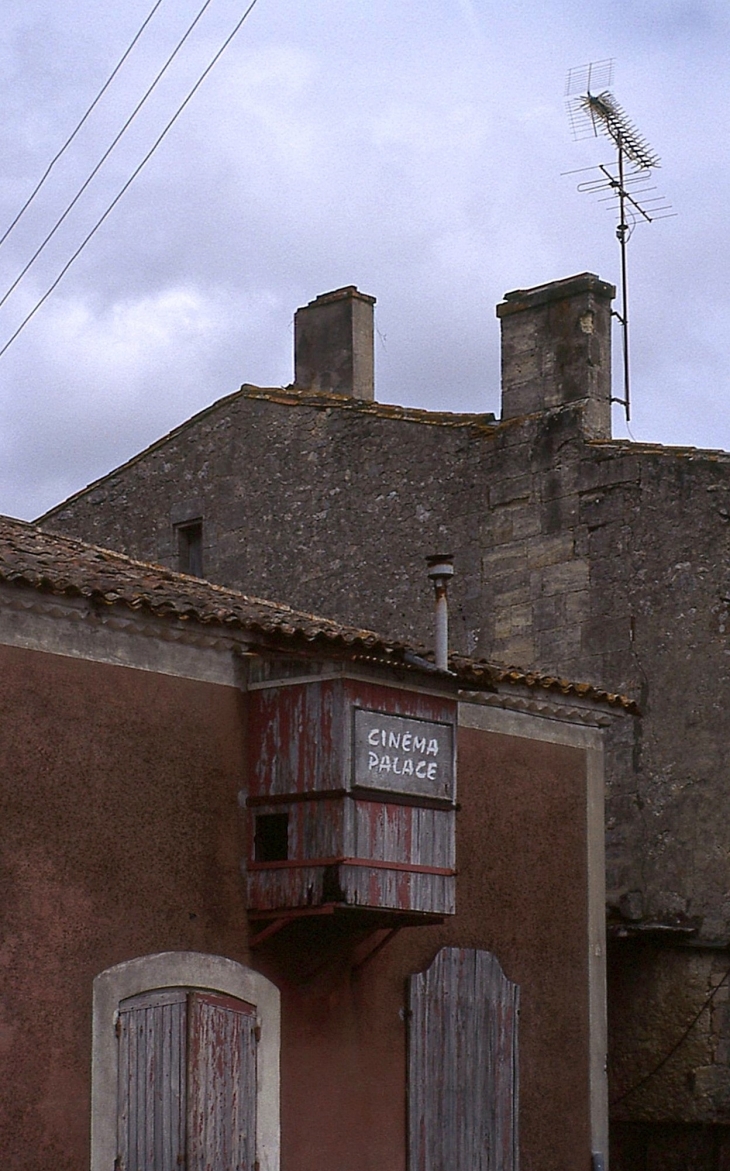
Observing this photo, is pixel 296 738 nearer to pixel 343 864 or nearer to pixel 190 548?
pixel 343 864

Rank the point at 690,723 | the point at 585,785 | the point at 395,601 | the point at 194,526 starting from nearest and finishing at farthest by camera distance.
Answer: the point at 585,785 → the point at 690,723 → the point at 395,601 → the point at 194,526

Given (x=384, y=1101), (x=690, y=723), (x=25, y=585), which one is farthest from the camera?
(x=690, y=723)

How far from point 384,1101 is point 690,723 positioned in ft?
16.5

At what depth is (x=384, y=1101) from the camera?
43.7ft

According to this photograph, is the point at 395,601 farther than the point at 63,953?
Yes

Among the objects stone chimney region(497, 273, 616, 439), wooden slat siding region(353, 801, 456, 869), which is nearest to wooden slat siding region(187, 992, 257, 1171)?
wooden slat siding region(353, 801, 456, 869)

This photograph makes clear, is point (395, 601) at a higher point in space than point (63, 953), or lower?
higher

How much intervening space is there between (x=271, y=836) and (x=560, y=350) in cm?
748

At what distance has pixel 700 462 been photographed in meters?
17.1

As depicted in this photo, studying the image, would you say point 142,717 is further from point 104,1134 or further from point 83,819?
point 104,1134

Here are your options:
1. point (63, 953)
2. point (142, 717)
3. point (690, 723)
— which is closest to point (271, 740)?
point (142, 717)

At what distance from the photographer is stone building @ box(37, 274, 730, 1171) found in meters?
16.5

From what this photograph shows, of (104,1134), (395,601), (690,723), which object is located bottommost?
(104,1134)

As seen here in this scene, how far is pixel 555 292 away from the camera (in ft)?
61.9
